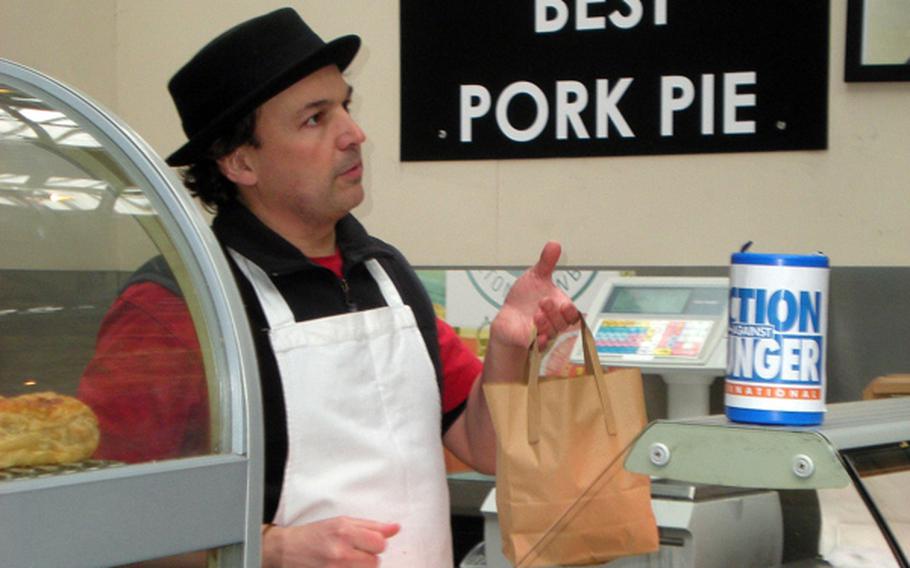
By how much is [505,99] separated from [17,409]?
7.65ft

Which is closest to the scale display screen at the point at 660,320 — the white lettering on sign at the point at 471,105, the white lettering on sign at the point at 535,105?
the white lettering on sign at the point at 535,105

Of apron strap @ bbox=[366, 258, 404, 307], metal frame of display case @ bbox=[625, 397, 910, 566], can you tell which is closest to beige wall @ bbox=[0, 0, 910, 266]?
apron strap @ bbox=[366, 258, 404, 307]

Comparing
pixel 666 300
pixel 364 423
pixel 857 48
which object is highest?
pixel 857 48

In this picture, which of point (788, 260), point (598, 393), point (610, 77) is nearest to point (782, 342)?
point (788, 260)

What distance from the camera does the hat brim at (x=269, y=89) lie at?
1.91 m

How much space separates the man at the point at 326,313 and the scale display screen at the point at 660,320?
2.77 ft

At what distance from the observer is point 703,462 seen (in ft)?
3.76

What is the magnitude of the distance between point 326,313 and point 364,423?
0.17m

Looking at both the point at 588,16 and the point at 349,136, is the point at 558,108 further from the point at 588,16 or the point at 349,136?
the point at 349,136

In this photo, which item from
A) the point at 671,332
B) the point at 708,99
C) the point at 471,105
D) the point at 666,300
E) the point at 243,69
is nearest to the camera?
the point at 243,69

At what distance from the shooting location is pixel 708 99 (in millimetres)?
3215

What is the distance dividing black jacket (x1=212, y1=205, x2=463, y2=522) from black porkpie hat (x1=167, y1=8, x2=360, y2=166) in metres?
0.15

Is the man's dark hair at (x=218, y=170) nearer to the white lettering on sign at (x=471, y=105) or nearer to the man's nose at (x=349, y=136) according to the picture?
the man's nose at (x=349, y=136)

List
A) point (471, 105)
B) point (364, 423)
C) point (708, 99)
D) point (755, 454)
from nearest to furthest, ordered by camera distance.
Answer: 1. point (755, 454)
2. point (364, 423)
3. point (708, 99)
4. point (471, 105)
